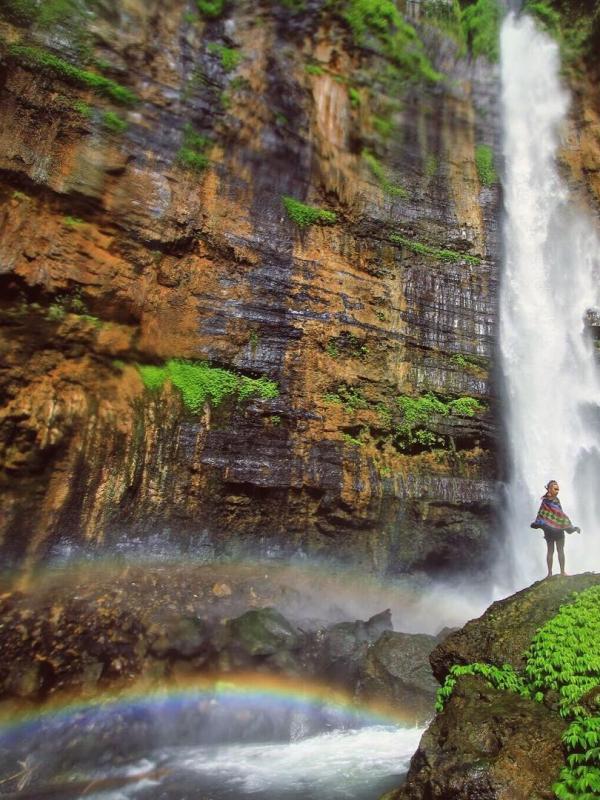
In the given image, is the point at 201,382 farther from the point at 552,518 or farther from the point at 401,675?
the point at 552,518

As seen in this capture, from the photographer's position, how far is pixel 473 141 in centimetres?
1731

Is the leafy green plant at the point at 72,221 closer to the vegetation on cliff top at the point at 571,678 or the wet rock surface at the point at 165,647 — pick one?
the wet rock surface at the point at 165,647

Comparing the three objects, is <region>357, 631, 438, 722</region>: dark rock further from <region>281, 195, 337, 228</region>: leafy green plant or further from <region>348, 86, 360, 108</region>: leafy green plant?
<region>348, 86, 360, 108</region>: leafy green plant

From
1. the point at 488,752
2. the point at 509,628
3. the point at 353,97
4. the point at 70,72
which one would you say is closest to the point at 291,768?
the point at 509,628

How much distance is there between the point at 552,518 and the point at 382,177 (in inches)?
451

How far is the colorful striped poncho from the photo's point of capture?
7590mm

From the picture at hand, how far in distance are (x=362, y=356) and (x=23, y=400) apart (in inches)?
295

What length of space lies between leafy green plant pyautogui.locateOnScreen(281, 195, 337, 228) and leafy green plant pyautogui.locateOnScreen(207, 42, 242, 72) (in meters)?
4.16

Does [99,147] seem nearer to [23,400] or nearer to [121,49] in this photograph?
[121,49]

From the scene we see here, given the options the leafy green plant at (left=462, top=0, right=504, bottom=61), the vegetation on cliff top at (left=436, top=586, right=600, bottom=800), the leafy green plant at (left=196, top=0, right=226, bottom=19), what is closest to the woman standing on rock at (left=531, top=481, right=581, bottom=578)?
the vegetation on cliff top at (left=436, top=586, right=600, bottom=800)

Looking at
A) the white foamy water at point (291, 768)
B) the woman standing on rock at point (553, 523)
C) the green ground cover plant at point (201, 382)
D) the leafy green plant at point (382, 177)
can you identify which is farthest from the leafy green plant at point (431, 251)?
the white foamy water at point (291, 768)

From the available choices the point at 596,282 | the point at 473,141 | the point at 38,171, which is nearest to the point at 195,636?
the point at 38,171

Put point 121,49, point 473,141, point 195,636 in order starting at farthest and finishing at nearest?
point 473,141, point 121,49, point 195,636

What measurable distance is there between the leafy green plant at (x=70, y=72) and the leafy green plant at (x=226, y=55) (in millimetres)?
3217
